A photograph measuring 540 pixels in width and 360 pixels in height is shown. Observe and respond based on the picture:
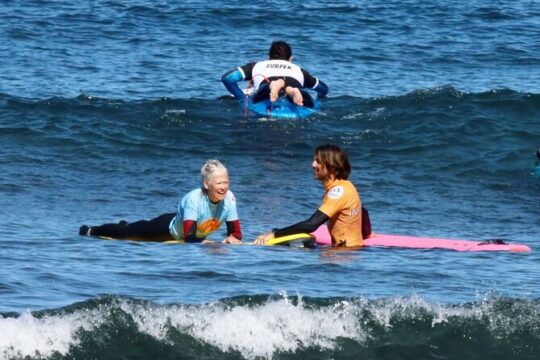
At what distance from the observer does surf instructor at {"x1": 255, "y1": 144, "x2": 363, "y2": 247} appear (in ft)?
42.2

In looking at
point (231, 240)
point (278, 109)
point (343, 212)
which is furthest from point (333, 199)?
point (278, 109)

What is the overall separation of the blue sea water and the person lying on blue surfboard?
1.62ft

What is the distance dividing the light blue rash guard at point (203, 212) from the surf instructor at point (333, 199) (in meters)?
0.42

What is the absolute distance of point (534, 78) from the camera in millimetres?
24734

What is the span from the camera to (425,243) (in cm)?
1375

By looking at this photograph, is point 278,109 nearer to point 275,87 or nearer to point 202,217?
point 275,87

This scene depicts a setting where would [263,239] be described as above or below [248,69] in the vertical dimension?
below

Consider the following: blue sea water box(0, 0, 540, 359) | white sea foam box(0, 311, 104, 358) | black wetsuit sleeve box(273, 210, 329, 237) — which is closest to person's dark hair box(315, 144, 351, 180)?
black wetsuit sleeve box(273, 210, 329, 237)

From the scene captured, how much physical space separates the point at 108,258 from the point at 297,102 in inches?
347

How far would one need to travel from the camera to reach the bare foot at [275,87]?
20.6 metres

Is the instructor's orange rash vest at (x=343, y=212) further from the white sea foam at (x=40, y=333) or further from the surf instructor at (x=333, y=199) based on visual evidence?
the white sea foam at (x=40, y=333)

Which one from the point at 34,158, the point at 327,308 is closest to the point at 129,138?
the point at 34,158

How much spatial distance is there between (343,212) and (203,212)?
51.5 inches

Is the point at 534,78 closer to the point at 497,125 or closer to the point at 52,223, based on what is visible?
the point at 497,125
